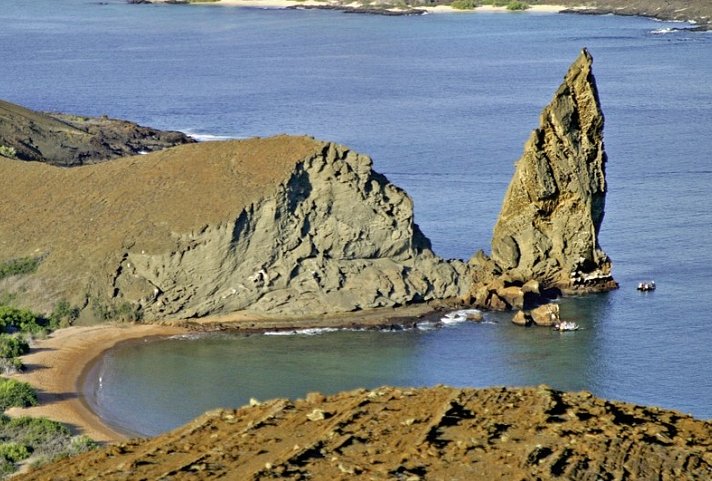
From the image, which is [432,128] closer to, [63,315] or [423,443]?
[63,315]

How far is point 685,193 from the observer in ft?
187

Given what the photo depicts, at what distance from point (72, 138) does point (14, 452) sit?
126ft

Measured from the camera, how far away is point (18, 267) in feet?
133

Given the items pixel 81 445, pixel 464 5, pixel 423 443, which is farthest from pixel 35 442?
pixel 464 5

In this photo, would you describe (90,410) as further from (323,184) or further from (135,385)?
(323,184)

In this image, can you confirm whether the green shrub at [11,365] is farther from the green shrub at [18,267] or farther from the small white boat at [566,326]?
the small white boat at [566,326]

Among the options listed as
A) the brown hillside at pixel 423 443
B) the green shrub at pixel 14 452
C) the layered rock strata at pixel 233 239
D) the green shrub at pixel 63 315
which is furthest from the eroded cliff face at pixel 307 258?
the brown hillside at pixel 423 443

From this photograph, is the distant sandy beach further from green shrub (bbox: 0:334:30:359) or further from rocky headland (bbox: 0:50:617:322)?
green shrub (bbox: 0:334:30:359)

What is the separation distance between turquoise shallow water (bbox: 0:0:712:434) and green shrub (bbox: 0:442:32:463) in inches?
177

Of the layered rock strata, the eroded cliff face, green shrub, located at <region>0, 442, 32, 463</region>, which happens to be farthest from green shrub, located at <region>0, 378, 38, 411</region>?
the eroded cliff face

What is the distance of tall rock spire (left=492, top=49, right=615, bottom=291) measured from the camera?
42844 mm

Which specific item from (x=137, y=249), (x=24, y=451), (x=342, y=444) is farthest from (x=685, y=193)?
(x=342, y=444)

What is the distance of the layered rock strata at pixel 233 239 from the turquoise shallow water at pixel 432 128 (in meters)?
1.93

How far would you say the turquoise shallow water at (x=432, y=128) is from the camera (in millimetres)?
35688
